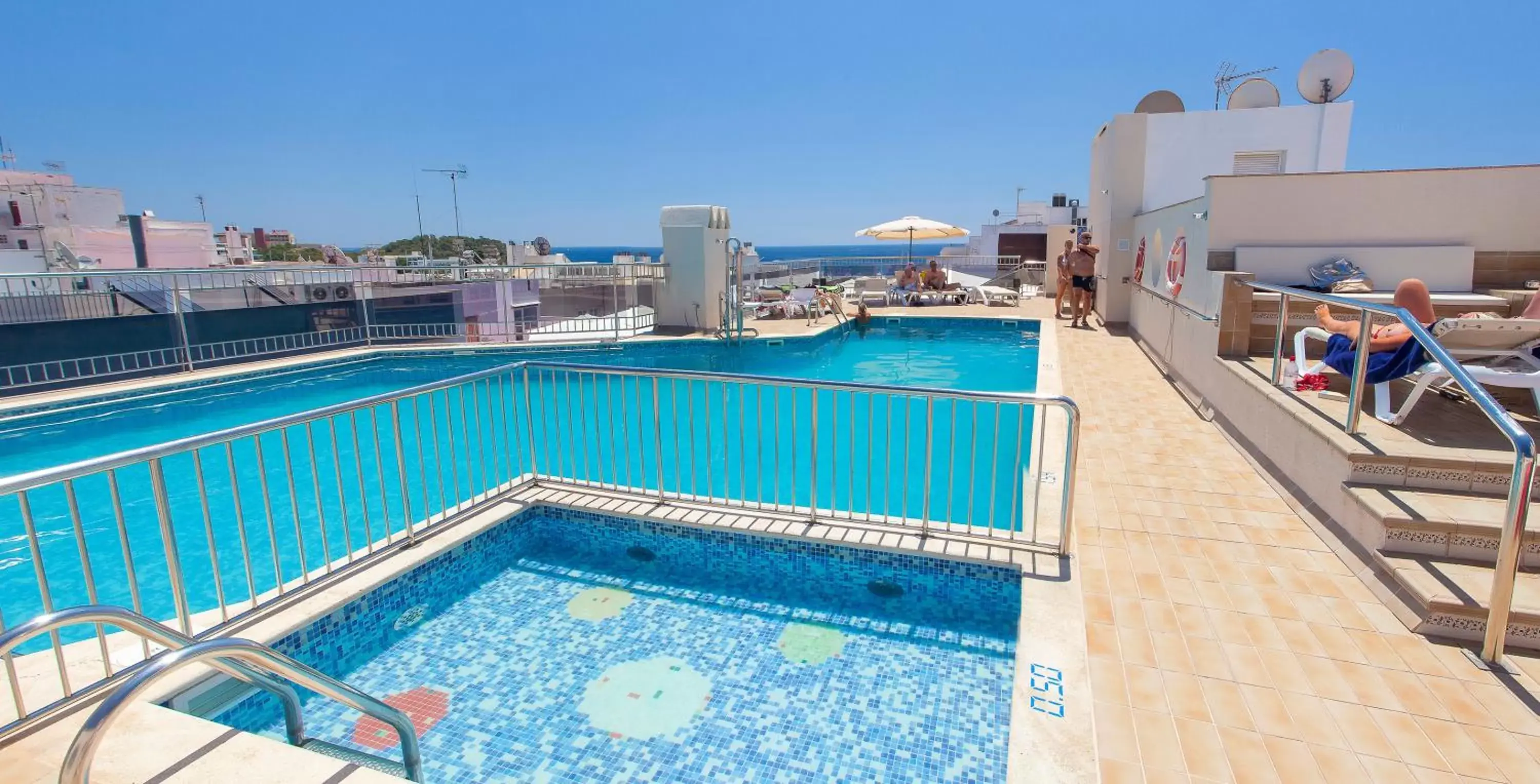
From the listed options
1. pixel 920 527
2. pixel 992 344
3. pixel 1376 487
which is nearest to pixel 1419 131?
pixel 992 344

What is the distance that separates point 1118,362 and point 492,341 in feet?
32.6

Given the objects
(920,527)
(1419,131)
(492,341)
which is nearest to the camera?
(920,527)

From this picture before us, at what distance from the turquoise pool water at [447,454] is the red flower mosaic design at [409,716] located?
77 cm

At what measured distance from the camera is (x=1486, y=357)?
4.00 metres

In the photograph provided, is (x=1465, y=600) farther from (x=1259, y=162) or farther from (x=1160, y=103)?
(x=1160, y=103)

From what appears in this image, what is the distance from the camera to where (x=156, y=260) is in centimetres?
2625

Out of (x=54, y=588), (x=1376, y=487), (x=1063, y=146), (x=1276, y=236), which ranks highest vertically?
(x=1063, y=146)

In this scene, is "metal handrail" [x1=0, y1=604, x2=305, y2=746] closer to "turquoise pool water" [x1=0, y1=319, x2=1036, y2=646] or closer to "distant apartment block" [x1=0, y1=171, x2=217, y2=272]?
"turquoise pool water" [x1=0, y1=319, x2=1036, y2=646]

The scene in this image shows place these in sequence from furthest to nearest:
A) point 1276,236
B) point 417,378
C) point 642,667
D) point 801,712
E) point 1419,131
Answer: point 1419,131 → point 417,378 → point 1276,236 → point 642,667 → point 801,712

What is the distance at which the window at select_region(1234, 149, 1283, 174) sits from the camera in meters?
10.8

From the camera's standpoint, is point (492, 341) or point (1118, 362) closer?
point (1118, 362)

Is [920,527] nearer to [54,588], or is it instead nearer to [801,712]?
[801,712]

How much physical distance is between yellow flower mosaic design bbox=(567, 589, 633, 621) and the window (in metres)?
11.7

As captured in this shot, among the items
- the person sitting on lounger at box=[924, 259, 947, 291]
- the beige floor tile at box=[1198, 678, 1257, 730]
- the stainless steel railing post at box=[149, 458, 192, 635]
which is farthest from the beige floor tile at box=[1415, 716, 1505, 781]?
the person sitting on lounger at box=[924, 259, 947, 291]
